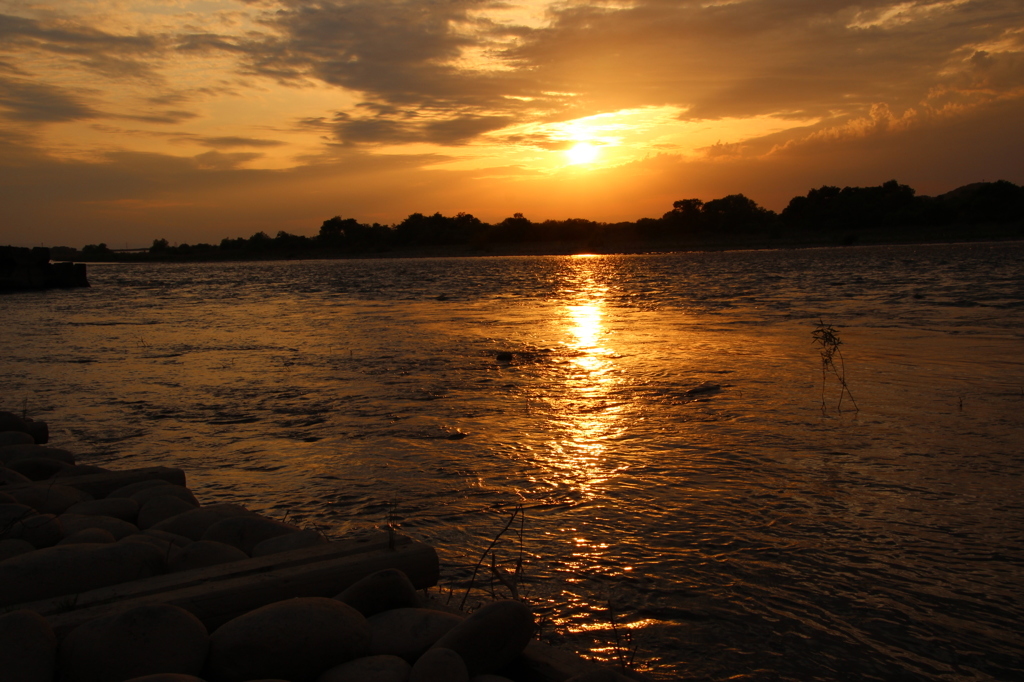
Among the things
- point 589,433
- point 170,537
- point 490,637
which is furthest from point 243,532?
point 589,433

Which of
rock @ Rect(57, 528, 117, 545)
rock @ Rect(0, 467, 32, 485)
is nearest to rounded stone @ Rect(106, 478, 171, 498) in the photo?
rock @ Rect(0, 467, 32, 485)

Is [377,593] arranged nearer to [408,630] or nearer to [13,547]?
[408,630]

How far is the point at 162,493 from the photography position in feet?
14.0

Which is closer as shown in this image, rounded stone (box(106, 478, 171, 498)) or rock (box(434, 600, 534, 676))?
rock (box(434, 600, 534, 676))

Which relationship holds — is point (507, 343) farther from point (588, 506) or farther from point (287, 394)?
point (588, 506)

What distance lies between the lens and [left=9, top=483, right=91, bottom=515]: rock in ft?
13.2

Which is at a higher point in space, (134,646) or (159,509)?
(134,646)

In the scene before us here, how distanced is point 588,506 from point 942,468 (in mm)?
2571

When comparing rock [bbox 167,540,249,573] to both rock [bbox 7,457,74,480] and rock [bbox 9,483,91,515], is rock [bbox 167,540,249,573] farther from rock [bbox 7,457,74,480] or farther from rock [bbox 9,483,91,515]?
rock [bbox 7,457,74,480]

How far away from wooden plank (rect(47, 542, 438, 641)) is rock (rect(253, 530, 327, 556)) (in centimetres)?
29

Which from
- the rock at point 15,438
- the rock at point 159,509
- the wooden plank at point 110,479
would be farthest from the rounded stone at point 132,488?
the rock at point 15,438

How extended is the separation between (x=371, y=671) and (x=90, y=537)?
5.97 ft

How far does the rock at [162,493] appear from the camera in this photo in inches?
165

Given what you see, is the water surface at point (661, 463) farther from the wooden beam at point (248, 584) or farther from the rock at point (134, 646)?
the rock at point (134, 646)
